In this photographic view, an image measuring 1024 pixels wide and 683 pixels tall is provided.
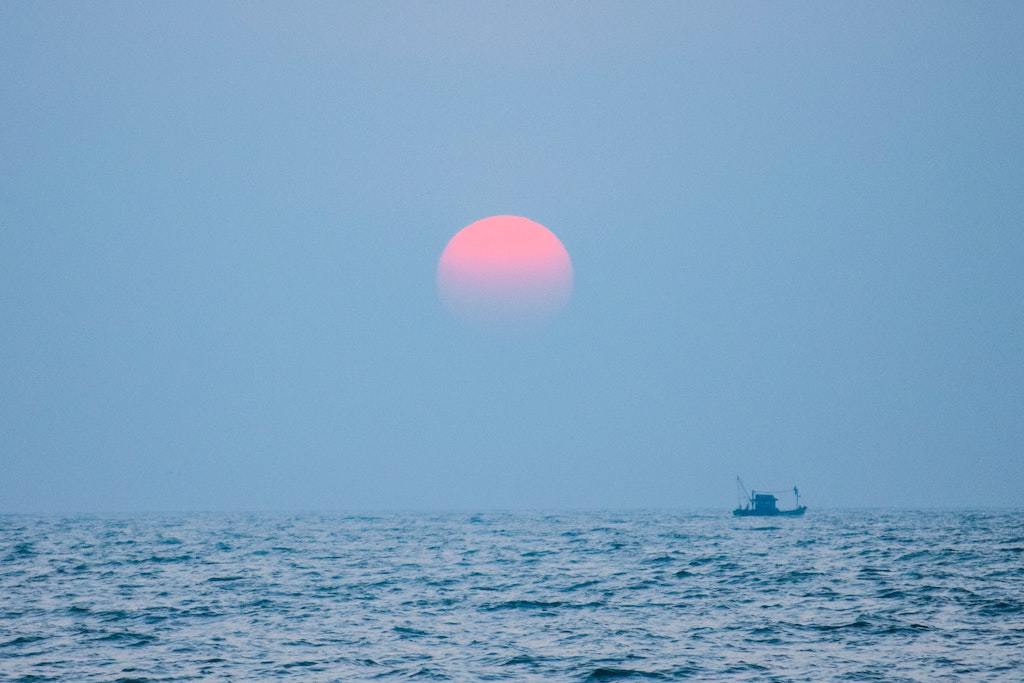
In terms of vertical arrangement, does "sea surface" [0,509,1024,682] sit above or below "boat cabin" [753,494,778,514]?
below

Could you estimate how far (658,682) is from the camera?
1056 inches

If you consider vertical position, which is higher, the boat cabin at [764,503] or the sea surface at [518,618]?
the boat cabin at [764,503]

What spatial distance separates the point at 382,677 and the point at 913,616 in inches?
789

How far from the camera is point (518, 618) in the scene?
125 ft

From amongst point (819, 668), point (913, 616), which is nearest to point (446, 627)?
point (819, 668)

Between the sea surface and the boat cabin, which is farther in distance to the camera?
the boat cabin

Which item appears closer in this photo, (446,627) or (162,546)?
(446,627)

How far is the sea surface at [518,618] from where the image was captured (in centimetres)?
2844

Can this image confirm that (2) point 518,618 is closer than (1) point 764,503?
Yes

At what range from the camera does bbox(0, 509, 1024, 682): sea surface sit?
28438 millimetres

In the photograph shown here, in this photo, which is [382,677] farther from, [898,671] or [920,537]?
[920,537]

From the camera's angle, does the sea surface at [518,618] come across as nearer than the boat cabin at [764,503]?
Yes

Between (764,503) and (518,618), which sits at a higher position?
(764,503)

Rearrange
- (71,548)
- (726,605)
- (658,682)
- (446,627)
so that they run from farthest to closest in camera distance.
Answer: (71,548) < (726,605) < (446,627) < (658,682)
